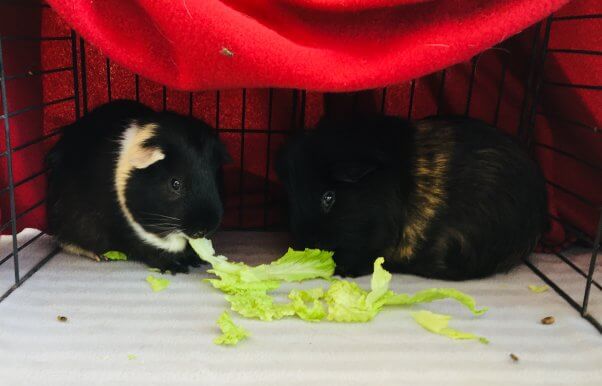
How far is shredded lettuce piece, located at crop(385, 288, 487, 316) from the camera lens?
1.45 m

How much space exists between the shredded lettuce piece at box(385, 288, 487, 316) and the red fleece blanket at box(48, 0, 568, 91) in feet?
1.85

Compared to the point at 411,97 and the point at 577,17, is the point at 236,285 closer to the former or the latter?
the point at 411,97

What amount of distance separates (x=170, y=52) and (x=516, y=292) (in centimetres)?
120

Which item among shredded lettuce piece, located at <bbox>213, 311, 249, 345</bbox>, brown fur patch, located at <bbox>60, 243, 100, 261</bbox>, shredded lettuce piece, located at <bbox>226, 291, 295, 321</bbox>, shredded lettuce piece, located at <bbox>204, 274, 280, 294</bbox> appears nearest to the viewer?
shredded lettuce piece, located at <bbox>213, 311, 249, 345</bbox>

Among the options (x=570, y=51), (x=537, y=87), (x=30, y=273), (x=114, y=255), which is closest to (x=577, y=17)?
(x=570, y=51)

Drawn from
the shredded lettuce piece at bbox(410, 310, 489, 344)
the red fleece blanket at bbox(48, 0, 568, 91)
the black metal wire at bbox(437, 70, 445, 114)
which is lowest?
the shredded lettuce piece at bbox(410, 310, 489, 344)

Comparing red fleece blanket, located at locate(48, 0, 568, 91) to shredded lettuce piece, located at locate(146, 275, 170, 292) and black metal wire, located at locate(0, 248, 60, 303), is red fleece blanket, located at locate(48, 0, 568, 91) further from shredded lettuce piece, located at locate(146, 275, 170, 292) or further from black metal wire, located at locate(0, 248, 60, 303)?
black metal wire, located at locate(0, 248, 60, 303)

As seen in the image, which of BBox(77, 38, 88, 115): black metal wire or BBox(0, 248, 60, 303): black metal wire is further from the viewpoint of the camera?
BBox(77, 38, 88, 115): black metal wire

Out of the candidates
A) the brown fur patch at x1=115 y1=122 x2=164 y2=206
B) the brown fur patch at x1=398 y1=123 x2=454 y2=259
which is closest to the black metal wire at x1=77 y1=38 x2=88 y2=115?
the brown fur patch at x1=115 y1=122 x2=164 y2=206

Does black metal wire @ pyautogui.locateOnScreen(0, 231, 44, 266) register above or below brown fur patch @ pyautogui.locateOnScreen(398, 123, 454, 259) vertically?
below

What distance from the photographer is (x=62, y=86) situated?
1994 millimetres

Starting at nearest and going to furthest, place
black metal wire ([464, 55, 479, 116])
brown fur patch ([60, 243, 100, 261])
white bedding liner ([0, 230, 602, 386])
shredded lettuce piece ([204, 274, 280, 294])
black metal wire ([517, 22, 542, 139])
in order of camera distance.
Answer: white bedding liner ([0, 230, 602, 386]) → shredded lettuce piece ([204, 274, 280, 294]) → brown fur patch ([60, 243, 100, 261]) → black metal wire ([517, 22, 542, 139]) → black metal wire ([464, 55, 479, 116])

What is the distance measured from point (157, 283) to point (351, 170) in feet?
2.08

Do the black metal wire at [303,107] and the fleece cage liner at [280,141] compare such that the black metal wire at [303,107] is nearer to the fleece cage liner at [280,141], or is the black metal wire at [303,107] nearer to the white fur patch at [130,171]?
the fleece cage liner at [280,141]
